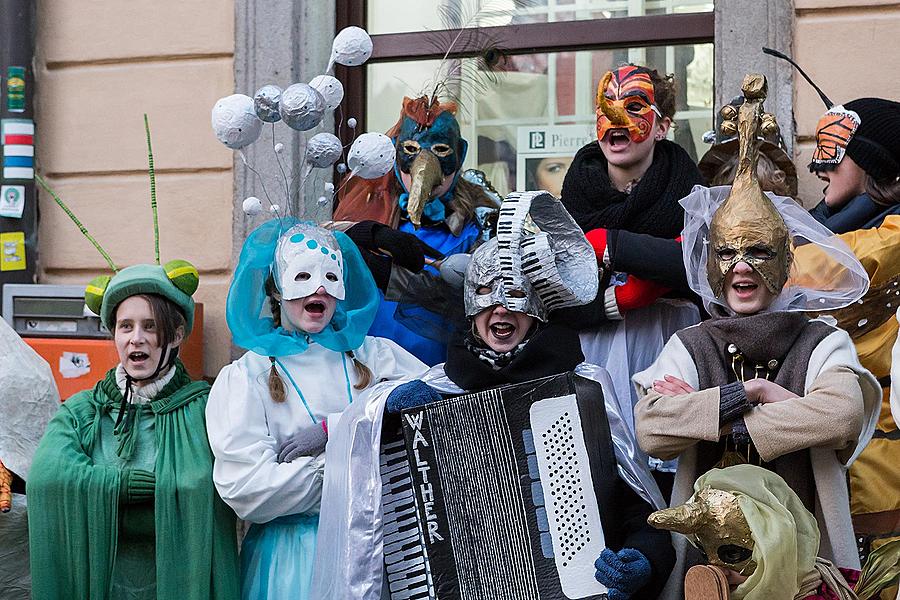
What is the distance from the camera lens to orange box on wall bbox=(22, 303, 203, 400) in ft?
19.9

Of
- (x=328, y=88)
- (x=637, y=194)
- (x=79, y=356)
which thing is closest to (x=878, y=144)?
(x=637, y=194)

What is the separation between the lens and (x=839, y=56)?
18.3 feet

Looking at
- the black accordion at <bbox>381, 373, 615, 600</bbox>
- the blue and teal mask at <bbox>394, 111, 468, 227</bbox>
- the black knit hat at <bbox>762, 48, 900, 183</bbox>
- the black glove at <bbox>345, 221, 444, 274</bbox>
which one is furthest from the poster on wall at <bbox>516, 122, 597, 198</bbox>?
the black accordion at <bbox>381, 373, 615, 600</bbox>

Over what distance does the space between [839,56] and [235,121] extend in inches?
92.4

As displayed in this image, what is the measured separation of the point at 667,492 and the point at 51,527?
78.4 inches

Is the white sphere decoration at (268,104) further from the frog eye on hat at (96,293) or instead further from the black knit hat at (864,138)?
the black knit hat at (864,138)

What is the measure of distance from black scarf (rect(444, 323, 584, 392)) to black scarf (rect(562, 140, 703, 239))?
2.14 ft

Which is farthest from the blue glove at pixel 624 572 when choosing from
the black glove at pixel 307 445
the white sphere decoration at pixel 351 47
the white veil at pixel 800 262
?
the white sphere decoration at pixel 351 47

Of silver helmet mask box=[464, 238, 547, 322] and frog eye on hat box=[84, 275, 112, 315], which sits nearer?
silver helmet mask box=[464, 238, 547, 322]

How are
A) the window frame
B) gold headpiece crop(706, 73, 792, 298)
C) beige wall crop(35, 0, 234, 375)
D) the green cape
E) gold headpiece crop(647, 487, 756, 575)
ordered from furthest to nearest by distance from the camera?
beige wall crop(35, 0, 234, 375), the window frame, the green cape, gold headpiece crop(706, 73, 792, 298), gold headpiece crop(647, 487, 756, 575)

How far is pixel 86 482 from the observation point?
15.3 ft

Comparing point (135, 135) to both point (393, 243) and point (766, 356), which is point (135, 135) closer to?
point (393, 243)

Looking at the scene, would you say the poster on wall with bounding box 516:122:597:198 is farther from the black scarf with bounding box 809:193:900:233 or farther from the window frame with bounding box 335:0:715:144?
Result: the black scarf with bounding box 809:193:900:233

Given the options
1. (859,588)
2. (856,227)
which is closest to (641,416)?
(859,588)
